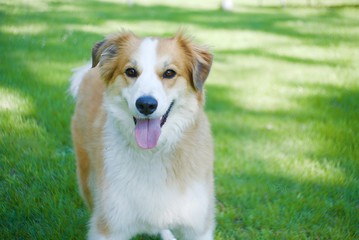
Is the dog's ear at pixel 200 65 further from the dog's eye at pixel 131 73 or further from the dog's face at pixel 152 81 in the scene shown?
the dog's eye at pixel 131 73

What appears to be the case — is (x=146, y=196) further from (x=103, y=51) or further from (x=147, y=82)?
(x=103, y=51)

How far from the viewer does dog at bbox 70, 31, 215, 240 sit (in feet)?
8.80

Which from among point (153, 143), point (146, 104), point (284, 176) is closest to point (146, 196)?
point (153, 143)

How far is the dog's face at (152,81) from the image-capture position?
263 cm

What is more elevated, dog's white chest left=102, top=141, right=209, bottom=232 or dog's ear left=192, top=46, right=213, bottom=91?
dog's ear left=192, top=46, right=213, bottom=91

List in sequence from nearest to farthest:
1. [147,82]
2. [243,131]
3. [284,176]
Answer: [147,82], [284,176], [243,131]

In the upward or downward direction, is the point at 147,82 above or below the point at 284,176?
above

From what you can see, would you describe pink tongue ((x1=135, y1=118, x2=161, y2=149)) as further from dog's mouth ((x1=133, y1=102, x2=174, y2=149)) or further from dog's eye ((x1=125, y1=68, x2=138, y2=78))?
dog's eye ((x1=125, y1=68, x2=138, y2=78))

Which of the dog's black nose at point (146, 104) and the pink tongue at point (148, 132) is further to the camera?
the pink tongue at point (148, 132)

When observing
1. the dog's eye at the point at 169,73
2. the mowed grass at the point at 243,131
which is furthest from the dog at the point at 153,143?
the mowed grass at the point at 243,131

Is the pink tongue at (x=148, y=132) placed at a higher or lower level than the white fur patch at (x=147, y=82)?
lower

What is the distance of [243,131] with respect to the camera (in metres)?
4.96

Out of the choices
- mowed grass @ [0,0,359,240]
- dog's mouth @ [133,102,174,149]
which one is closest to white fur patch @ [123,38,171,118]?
dog's mouth @ [133,102,174,149]

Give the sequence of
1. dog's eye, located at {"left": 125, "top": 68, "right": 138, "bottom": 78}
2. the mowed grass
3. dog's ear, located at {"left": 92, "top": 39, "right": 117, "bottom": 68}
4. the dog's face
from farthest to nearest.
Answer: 1. the mowed grass
2. dog's ear, located at {"left": 92, "top": 39, "right": 117, "bottom": 68}
3. dog's eye, located at {"left": 125, "top": 68, "right": 138, "bottom": 78}
4. the dog's face
